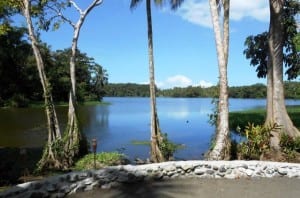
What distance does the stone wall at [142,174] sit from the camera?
8.90m

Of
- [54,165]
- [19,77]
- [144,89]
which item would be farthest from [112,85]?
[54,165]

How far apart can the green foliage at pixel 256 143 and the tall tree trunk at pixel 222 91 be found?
862 millimetres

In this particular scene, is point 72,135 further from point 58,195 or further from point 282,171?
point 282,171

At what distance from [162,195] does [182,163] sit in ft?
6.80

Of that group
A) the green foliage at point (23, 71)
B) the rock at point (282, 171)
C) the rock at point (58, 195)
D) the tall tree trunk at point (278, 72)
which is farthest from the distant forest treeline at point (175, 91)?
the rock at point (58, 195)

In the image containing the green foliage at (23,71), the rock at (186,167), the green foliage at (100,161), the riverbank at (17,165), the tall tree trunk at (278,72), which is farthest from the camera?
the green foliage at (23,71)

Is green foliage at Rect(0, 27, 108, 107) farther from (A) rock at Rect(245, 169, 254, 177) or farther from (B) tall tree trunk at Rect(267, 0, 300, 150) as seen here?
(A) rock at Rect(245, 169, 254, 177)

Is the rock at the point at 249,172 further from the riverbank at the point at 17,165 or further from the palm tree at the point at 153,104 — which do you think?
the riverbank at the point at 17,165

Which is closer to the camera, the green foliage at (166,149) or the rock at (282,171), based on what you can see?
the rock at (282,171)

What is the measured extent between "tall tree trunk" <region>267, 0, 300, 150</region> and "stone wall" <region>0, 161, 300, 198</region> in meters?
4.66

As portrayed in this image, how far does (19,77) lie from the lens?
6359cm

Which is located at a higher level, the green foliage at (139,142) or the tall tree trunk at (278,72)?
the tall tree trunk at (278,72)

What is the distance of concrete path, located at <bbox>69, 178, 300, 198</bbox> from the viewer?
9.42m

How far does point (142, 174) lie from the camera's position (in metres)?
10.7
